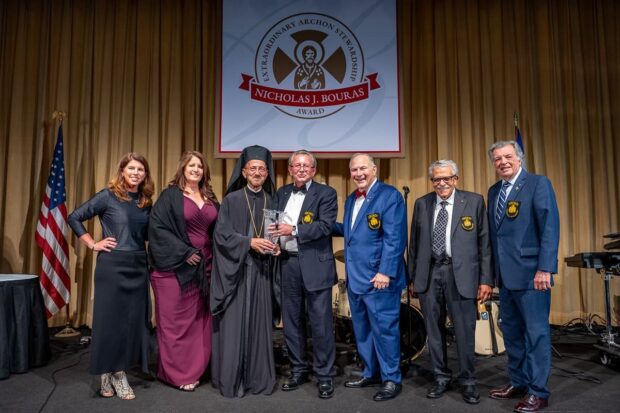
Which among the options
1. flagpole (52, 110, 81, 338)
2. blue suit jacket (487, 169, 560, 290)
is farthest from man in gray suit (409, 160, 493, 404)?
flagpole (52, 110, 81, 338)

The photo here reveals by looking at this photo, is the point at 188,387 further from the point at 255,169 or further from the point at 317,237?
the point at 255,169

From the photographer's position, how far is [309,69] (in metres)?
5.20

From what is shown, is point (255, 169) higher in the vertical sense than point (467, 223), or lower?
higher

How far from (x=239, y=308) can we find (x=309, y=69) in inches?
126

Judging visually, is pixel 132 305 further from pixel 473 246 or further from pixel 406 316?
pixel 473 246

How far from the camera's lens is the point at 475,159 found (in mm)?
5395

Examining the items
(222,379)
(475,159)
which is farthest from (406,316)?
(475,159)

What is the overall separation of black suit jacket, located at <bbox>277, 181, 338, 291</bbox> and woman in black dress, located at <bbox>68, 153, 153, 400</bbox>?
1.05 meters

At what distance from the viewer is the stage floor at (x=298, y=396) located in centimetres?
272

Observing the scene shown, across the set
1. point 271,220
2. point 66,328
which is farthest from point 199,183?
point 66,328

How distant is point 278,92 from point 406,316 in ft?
9.67

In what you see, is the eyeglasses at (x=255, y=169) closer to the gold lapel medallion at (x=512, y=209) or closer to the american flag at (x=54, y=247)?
the gold lapel medallion at (x=512, y=209)

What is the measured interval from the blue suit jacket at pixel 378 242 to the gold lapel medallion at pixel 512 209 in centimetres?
66

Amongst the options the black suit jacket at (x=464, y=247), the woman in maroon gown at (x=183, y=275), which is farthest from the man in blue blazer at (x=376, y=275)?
the woman in maroon gown at (x=183, y=275)
